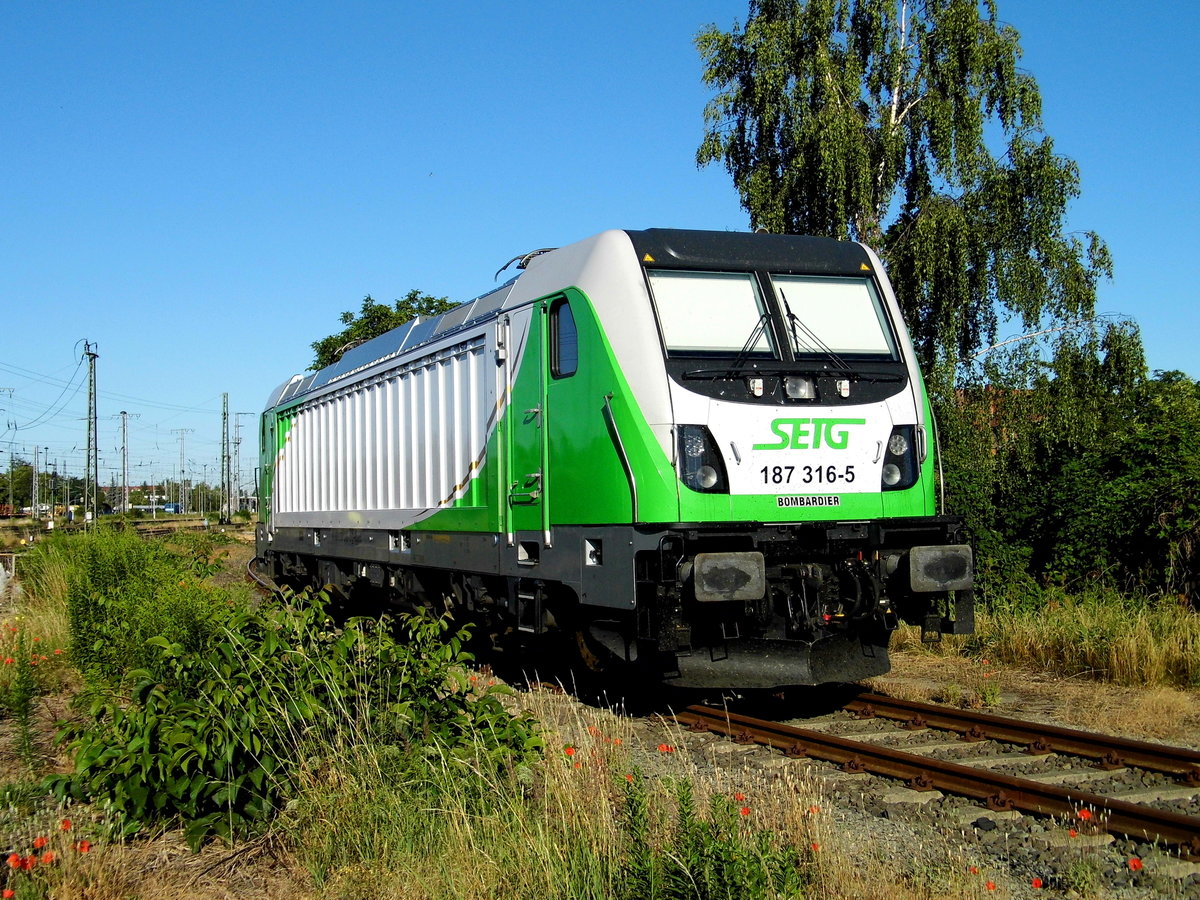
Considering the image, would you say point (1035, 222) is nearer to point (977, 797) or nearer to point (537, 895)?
point (977, 797)

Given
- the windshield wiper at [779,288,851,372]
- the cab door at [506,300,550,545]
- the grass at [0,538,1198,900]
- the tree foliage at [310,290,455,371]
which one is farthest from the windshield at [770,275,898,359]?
the tree foliage at [310,290,455,371]

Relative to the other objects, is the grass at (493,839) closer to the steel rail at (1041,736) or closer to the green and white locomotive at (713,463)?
the green and white locomotive at (713,463)

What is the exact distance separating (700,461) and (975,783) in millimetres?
2653

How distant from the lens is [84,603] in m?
9.45

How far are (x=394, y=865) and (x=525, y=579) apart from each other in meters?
4.48

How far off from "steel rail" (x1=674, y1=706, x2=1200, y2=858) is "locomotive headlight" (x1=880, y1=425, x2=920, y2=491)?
197 centimetres

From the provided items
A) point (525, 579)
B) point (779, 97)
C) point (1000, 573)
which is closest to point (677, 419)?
point (525, 579)

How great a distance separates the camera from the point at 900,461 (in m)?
8.06

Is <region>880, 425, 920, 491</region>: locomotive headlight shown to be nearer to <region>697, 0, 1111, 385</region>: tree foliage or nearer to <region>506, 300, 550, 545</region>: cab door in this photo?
<region>506, 300, 550, 545</region>: cab door

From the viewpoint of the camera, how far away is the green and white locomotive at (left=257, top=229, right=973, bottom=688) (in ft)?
24.1

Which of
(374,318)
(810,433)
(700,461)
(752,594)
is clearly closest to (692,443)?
(700,461)

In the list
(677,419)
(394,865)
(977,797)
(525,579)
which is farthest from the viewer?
(525,579)

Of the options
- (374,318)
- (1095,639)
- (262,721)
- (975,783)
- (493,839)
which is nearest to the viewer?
(493,839)

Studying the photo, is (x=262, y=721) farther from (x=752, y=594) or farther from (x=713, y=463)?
(x=713, y=463)
